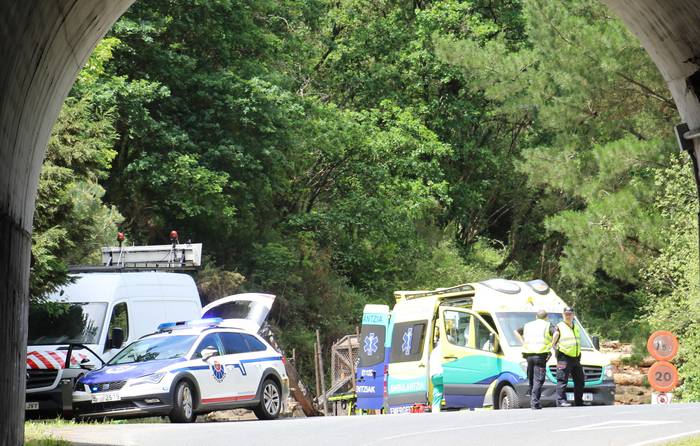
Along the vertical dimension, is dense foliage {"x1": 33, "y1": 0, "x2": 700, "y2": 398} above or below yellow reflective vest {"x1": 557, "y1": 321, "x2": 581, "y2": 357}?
above

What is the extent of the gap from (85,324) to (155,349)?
91.7 inches

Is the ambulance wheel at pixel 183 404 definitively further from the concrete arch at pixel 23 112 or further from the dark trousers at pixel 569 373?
the concrete arch at pixel 23 112

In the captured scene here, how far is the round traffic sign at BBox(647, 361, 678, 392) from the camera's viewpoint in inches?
997

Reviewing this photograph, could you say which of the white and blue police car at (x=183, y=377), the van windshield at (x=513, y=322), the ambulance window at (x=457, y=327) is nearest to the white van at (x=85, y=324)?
the white and blue police car at (x=183, y=377)

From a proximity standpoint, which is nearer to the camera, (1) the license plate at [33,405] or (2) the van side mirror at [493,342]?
(1) the license plate at [33,405]

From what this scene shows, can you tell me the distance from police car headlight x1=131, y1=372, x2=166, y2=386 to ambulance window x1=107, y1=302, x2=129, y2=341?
2.72 m

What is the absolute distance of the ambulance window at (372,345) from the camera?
25.9 metres

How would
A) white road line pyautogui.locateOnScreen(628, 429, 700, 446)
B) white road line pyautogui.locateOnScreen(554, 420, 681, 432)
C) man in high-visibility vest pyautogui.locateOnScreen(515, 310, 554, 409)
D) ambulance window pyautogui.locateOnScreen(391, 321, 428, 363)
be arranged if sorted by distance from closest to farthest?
white road line pyautogui.locateOnScreen(628, 429, 700, 446)
white road line pyautogui.locateOnScreen(554, 420, 681, 432)
man in high-visibility vest pyautogui.locateOnScreen(515, 310, 554, 409)
ambulance window pyautogui.locateOnScreen(391, 321, 428, 363)

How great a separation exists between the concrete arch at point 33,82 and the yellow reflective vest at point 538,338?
31.8ft

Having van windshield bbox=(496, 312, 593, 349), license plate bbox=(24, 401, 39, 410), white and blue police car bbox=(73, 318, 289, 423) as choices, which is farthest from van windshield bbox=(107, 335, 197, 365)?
van windshield bbox=(496, 312, 593, 349)

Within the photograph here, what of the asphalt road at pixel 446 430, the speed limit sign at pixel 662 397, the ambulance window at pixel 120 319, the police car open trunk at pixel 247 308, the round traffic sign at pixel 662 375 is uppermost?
the police car open trunk at pixel 247 308

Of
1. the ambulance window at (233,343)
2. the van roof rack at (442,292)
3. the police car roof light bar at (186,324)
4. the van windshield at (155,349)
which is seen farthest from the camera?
the van roof rack at (442,292)

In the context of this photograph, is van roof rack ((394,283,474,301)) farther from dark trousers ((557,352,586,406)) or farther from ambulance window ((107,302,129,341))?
ambulance window ((107,302,129,341))

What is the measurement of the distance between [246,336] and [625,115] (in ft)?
62.0
